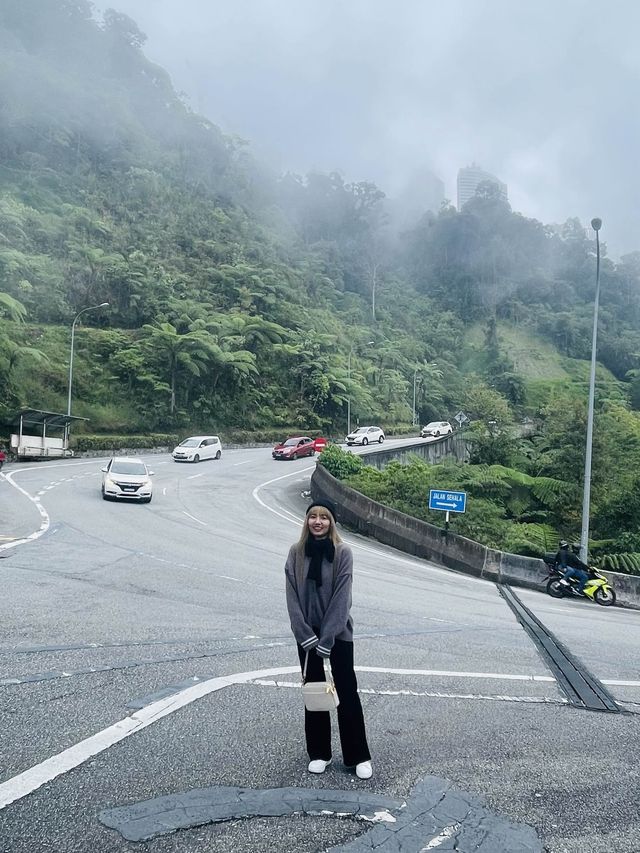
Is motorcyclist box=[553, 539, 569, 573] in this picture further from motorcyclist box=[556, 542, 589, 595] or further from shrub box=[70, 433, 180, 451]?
shrub box=[70, 433, 180, 451]

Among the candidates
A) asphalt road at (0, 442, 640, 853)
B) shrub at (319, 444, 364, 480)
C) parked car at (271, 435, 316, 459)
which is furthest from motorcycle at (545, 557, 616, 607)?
parked car at (271, 435, 316, 459)

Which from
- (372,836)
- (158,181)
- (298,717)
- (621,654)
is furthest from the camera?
(158,181)

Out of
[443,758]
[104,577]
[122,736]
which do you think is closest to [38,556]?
[104,577]

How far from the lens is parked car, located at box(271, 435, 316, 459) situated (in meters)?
40.8

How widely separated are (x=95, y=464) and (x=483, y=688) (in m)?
30.8

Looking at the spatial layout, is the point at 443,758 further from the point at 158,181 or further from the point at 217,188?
the point at 217,188

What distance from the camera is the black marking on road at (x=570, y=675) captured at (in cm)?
549

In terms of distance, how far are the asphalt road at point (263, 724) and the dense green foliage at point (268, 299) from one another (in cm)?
1204

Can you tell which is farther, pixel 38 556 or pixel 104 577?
pixel 38 556

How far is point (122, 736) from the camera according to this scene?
4.06 m

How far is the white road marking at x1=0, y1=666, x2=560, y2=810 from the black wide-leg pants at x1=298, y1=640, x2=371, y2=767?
1225 millimetres

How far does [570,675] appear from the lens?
6.47 metres

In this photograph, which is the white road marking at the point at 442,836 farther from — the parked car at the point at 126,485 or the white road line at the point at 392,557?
the parked car at the point at 126,485

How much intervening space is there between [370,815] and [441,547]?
1538 centimetres
